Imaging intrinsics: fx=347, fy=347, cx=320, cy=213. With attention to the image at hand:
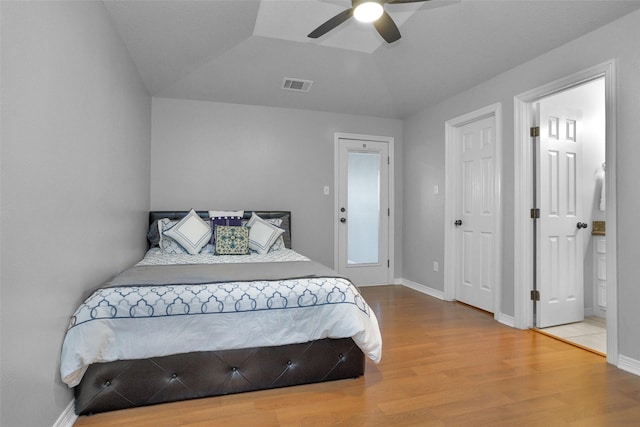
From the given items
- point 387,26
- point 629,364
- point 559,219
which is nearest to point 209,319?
point 387,26

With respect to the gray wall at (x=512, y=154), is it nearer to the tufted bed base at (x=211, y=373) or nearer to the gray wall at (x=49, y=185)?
the tufted bed base at (x=211, y=373)

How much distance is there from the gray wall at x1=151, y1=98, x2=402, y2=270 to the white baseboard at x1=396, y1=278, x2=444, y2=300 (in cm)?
115

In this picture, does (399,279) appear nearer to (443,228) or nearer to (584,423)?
(443,228)

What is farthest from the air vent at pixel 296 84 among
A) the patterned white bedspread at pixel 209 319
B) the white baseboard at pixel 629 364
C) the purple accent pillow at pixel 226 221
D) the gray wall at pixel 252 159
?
the white baseboard at pixel 629 364

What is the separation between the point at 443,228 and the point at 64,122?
376 cm

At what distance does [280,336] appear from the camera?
1995 mm

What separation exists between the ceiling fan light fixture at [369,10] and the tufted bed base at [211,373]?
205cm

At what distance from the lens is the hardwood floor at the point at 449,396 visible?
5.73 feet

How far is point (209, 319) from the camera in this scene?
190 centimetres

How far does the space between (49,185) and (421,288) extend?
4.13m

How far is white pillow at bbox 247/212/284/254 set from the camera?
3.56m

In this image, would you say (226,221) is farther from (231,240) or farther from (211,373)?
(211,373)

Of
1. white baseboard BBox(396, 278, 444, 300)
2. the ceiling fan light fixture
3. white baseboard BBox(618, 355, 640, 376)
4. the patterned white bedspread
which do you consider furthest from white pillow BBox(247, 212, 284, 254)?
white baseboard BBox(618, 355, 640, 376)

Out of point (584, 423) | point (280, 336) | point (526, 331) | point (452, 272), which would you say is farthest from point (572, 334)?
point (280, 336)
